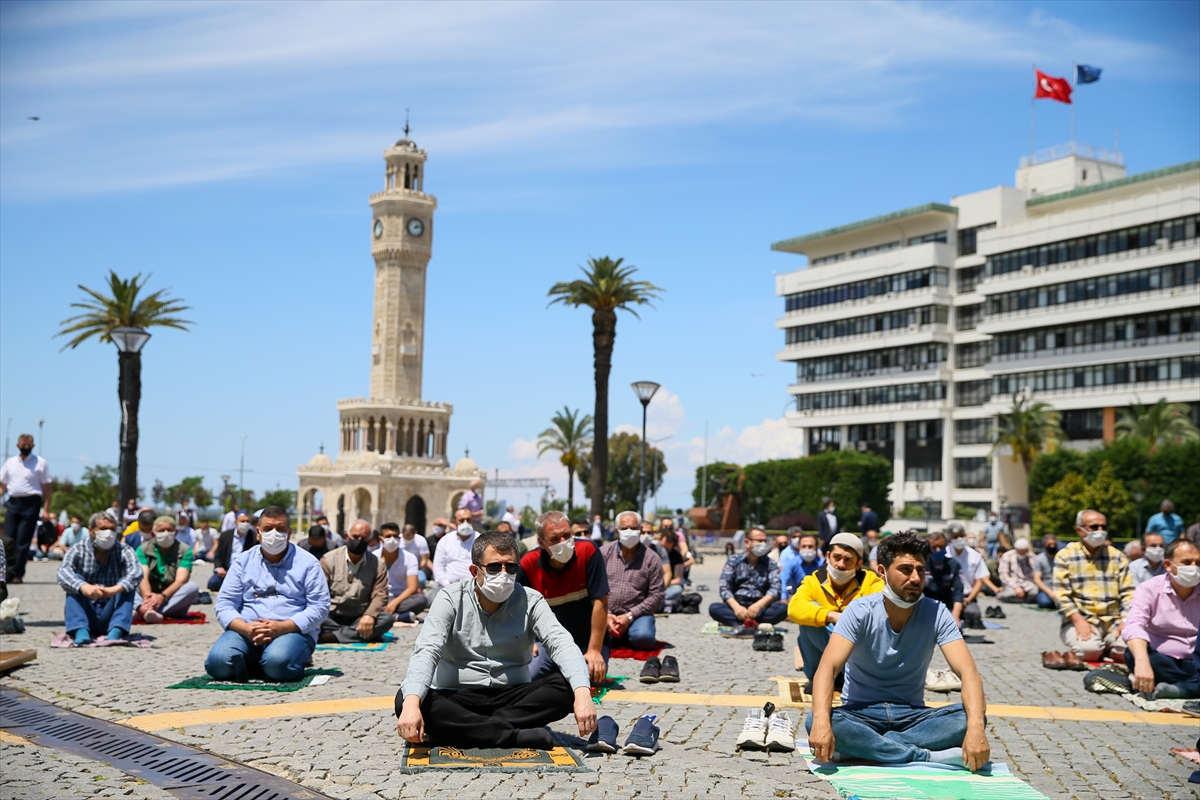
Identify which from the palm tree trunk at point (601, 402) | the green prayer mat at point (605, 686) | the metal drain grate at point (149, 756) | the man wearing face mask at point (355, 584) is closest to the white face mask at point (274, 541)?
the metal drain grate at point (149, 756)

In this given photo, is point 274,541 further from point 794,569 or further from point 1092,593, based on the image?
point 1092,593

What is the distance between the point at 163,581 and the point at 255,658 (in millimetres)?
6238

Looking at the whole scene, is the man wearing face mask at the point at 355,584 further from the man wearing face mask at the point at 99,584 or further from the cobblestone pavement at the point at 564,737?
the man wearing face mask at the point at 99,584

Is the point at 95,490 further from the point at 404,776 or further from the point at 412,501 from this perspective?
the point at 404,776

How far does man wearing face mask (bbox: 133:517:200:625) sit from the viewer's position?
15.4 meters

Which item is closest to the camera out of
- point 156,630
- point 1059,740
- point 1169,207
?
point 1059,740

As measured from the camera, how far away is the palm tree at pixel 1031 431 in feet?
240

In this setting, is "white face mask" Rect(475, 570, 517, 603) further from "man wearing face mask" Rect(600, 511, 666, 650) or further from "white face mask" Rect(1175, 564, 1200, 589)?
"white face mask" Rect(1175, 564, 1200, 589)

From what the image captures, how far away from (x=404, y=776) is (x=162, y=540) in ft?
32.9

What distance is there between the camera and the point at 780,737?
7.51m

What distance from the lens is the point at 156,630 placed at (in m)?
14.7

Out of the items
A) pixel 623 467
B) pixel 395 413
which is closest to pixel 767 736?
pixel 395 413

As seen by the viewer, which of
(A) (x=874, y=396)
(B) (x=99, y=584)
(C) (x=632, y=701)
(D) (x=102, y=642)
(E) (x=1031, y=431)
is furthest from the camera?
(A) (x=874, y=396)

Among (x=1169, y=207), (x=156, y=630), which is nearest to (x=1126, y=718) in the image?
(x=156, y=630)
